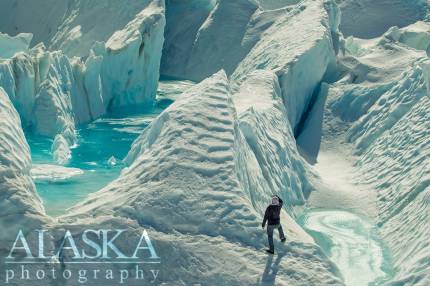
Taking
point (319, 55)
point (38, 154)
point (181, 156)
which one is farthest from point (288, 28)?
point (181, 156)

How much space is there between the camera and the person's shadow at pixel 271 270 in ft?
30.7

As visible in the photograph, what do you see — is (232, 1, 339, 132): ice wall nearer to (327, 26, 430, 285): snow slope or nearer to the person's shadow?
(327, 26, 430, 285): snow slope

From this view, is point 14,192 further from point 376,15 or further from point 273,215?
point 376,15

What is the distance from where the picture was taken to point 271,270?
951cm

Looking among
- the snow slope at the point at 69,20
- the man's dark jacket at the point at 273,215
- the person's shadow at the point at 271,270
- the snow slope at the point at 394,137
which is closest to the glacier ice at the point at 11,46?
the snow slope at the point at 69,20

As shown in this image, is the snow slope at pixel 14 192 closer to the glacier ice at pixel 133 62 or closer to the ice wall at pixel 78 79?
→ the ice wall at pixel 78 79

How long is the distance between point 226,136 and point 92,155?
34.1 ft

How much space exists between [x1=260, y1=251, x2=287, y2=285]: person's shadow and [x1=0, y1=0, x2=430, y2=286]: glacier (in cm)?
2

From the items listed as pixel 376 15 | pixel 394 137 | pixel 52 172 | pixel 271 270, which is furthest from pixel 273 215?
pixel 376 15

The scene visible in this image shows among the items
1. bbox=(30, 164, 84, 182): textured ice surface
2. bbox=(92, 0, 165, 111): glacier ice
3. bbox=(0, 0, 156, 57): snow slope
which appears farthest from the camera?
bbox=(0, 0, 156, 57): snow slope

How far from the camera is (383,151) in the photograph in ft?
58.5

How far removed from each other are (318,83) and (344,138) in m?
2.92

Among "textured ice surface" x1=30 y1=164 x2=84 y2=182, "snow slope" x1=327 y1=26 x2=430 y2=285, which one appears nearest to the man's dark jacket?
"snow slope" x1=327 y1=26 x2=430 y2=285

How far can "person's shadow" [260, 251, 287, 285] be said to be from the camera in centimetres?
937
